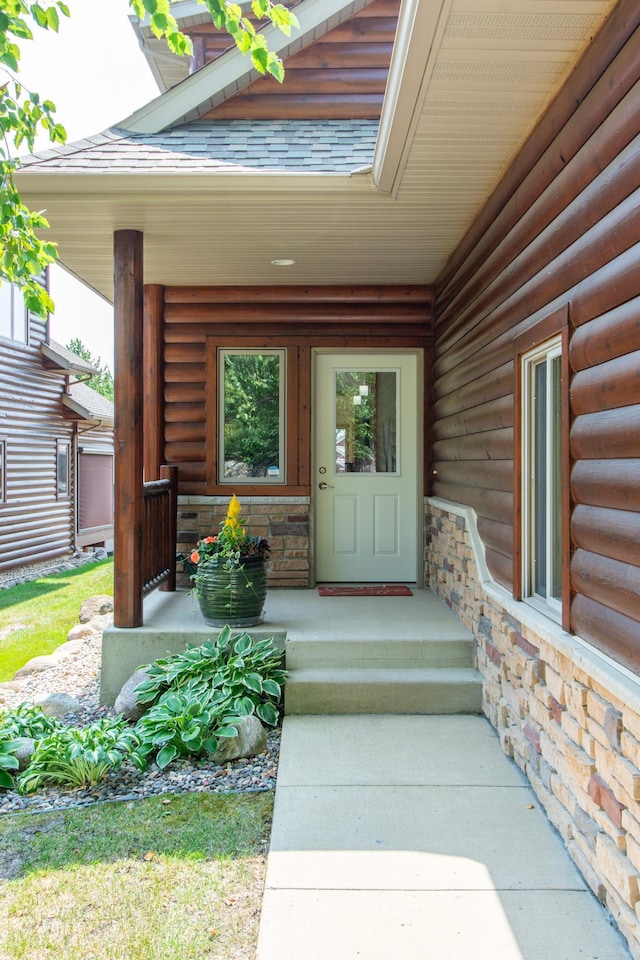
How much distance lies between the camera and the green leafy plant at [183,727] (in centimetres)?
382

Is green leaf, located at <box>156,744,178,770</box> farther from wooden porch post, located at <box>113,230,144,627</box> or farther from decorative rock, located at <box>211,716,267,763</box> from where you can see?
wooden porch post, located at <box>113,230,144,627</box>

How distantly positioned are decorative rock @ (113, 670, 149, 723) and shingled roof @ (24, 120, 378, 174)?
3.01 meters

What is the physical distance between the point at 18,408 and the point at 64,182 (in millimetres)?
8844

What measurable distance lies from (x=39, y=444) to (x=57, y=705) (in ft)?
30.8

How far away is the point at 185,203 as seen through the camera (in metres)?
4.42

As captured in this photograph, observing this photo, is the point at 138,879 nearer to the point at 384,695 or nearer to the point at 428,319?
the point at 384,695

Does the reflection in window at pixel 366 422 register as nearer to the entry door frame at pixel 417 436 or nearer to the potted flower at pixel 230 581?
the entry door frame at pixel 417 436

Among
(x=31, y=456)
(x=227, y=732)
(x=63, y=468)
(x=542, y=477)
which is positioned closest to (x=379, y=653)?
(x=227, y=732)

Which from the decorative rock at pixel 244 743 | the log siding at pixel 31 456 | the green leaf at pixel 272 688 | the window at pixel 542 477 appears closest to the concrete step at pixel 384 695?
the green leaf at pixel 272 688

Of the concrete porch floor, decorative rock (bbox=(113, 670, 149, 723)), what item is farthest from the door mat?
decorative rock (bbox=(113, 670, 149, 723))

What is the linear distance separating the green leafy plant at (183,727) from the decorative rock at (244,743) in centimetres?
4

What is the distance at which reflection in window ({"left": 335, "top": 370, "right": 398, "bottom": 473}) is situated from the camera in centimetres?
663

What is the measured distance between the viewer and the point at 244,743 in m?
3.89

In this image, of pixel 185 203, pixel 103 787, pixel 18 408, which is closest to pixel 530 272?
pixel 185 203
